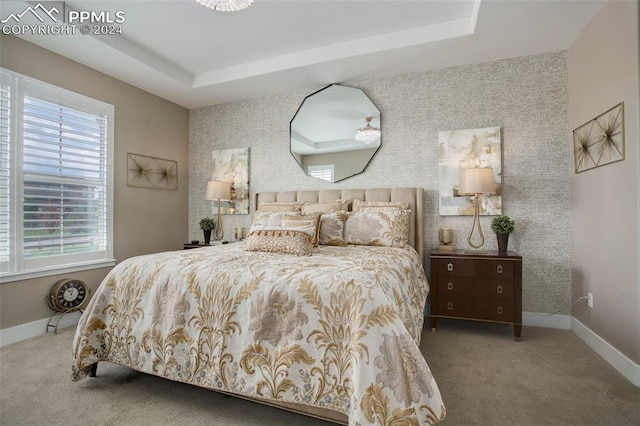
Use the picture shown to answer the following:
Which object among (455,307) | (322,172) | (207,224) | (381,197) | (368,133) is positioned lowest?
(455,307)

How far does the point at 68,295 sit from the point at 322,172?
9.53 ft

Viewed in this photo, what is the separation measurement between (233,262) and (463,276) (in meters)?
2.05

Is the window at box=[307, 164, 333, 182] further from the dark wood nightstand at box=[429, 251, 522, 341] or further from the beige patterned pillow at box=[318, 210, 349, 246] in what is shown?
the dark wood nightstand at box=[429, 251, 522, 341]

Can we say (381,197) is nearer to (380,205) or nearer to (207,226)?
(380,205)

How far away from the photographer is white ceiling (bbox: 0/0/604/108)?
104 inches

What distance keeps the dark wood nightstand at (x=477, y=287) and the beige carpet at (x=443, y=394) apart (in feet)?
1.00

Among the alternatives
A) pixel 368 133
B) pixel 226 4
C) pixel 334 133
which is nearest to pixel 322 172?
pixel 334 133

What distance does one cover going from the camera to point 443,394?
1.90 meters

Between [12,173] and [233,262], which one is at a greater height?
[12,173]

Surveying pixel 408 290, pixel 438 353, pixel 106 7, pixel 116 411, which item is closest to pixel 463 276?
pixel 438 353

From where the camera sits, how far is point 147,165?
13.5 feet

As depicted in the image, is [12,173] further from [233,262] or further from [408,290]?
[408,290]

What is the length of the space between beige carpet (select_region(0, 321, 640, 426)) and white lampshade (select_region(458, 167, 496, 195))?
4.41 feet

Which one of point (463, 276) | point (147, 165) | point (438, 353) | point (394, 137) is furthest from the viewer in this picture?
point (147, 165)
